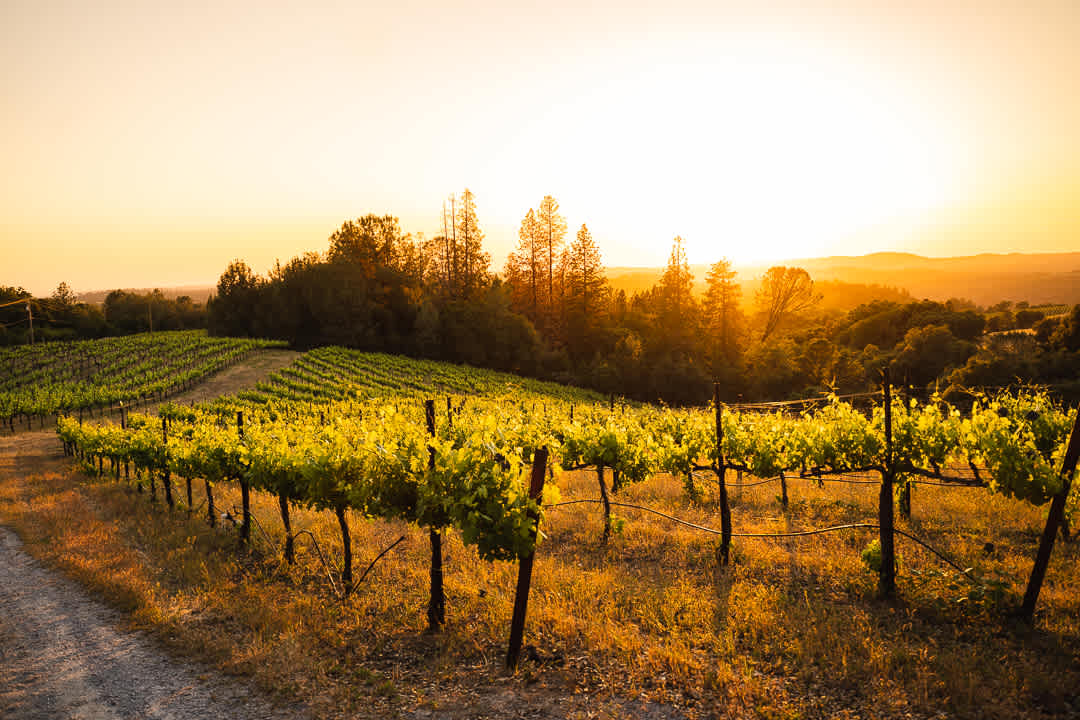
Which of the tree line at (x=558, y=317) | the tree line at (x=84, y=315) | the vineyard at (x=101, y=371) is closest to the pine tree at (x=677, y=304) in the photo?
the tree line at (x=558, y=317)

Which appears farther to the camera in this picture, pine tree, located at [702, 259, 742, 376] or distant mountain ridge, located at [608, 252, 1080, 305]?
distant mountain ridge, located at [608, 252, 1080, 305]

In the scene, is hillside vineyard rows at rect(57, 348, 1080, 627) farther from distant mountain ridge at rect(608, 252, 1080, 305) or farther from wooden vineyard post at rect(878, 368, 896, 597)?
distant mountain ridge at rect(608, 252, 1080, 305)

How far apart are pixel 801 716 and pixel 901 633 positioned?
2.51 metres

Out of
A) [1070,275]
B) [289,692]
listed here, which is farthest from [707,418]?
[1070,275]

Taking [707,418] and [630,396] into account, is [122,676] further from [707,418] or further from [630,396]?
[630,396]

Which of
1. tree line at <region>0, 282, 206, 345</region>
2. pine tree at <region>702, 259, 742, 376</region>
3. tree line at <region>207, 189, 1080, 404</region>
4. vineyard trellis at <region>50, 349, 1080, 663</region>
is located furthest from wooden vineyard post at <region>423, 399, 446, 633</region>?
tree line at <region>0, 282, 206, 345</region>

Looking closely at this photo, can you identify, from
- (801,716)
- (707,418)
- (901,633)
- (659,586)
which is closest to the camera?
(801,716)

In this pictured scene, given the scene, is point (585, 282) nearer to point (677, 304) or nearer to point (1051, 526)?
point (677, 304)

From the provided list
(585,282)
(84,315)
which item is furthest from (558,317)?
(84,315)

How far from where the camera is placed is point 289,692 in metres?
5.73

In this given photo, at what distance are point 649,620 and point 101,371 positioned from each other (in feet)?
204

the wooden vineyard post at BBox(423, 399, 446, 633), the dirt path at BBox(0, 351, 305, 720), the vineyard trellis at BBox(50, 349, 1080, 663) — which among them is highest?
the vineyard trellis at BBox(50, 349, 1080, 663)

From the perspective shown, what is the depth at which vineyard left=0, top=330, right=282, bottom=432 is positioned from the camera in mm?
39156

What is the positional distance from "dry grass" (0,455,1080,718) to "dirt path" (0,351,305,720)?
0.29 metres
